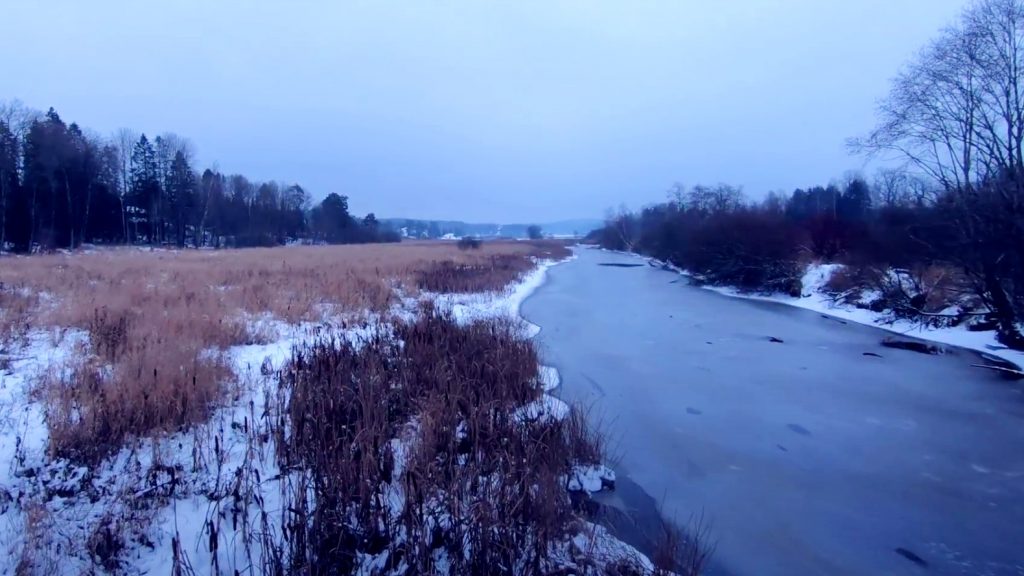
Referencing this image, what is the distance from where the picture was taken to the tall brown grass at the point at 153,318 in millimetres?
5082

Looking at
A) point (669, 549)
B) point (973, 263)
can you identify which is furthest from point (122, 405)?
point (973, 263)

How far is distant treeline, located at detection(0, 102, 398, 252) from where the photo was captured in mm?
33719

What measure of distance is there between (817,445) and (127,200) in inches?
2072

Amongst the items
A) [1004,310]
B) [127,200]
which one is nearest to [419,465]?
[1004,310]

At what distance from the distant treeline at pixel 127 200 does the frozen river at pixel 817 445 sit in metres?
36.0

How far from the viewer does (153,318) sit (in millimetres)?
9180

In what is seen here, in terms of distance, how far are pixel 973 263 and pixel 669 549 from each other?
13209 mm

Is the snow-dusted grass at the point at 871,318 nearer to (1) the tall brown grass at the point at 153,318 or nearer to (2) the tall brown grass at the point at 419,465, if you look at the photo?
(2) the tall brown grass at the point at 419,465

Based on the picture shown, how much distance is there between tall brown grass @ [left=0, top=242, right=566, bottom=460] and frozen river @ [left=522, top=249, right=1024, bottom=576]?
4.57m

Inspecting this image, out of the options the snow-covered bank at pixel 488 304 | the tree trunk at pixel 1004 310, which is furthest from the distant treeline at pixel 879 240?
the snow-covered bank at pixel 488 304

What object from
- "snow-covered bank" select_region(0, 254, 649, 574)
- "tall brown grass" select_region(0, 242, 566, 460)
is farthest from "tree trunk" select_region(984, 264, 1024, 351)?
"tall brown grass" select_region(0, 242, 566, 460)

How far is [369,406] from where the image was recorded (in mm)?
5355

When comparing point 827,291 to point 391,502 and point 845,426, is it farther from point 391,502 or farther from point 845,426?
point 391,502

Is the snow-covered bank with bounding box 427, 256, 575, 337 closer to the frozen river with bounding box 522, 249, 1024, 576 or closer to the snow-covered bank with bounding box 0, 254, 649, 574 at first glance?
the frozen river with bounding box 522, 249, 1024, 576
